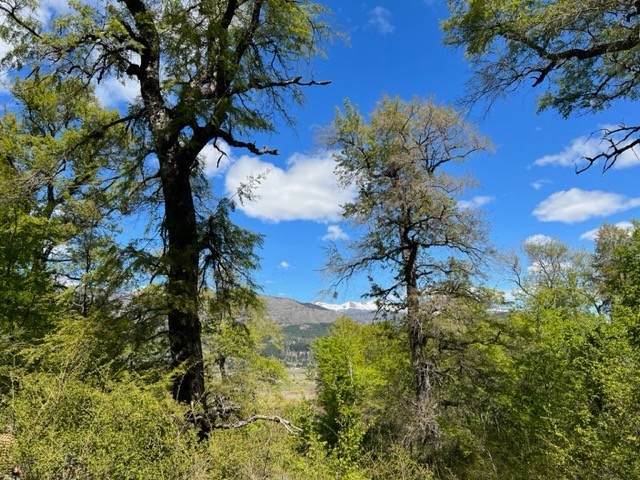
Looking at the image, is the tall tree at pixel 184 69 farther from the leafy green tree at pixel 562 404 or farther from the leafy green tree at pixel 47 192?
the leafy green tree at pixel 562 404

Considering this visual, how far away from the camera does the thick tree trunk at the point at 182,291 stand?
602 cm

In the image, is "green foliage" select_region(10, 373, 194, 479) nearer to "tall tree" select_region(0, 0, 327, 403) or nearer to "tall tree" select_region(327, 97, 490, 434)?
"tall tree" select_region(0, 0, 327, 403)

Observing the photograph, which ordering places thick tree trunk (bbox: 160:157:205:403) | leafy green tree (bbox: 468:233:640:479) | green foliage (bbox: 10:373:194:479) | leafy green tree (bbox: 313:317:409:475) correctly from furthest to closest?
leafy green tree (bbox: 313:317:409:475) < leafy green tree (bbox: 468:233:640:479) < thick tree trunk (bbox: 160:157:205:403) < green foliage (bbox: 10:373:194:479)

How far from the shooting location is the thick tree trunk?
6023mm

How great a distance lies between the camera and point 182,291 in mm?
6148

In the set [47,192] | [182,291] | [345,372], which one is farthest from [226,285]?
[345,372]

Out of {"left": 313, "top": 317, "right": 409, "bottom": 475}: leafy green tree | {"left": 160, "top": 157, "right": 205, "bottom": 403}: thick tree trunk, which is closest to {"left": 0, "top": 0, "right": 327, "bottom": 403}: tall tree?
{"left": 160, "top": 157, "right": 205, "bottom": 403}: thick tree trunk

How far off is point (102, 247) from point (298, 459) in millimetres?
9847

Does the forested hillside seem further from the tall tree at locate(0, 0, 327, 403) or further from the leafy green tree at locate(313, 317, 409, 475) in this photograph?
the leafy green tree at locate(313, 317, 409, 475)

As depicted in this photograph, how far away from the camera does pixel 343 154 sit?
47.8 ft

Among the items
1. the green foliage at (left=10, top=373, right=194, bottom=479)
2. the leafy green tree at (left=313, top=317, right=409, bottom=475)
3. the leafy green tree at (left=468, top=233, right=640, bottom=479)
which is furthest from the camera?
the leafy green tree at (left=313, top=317, right=409, bottom=475)

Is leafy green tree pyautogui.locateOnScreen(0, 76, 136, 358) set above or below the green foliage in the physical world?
above

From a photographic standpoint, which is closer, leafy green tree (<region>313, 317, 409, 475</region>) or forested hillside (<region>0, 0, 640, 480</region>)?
forested hillside (<region>0, 0, 640, 480</region>)

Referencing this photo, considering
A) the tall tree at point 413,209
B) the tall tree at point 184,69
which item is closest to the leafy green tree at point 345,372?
the tall tree at point 413,209
